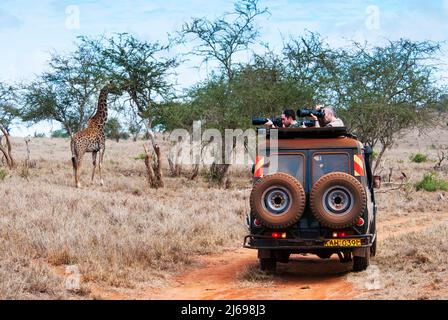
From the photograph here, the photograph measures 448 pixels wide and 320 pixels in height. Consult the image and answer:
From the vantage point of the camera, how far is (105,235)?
12.0 meters

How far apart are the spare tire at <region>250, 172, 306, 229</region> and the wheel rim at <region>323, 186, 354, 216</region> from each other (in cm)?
32

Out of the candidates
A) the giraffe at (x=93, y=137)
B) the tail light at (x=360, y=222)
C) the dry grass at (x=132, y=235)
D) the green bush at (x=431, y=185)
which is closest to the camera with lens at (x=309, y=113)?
the tail light at (x=360, y=222)

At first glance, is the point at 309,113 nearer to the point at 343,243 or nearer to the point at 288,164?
the point at 288,164

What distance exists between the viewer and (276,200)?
30.7 ft

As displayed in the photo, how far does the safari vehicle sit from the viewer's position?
30.2 ft

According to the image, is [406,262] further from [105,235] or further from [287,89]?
[287,89]

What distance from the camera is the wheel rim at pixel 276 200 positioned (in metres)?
9.30

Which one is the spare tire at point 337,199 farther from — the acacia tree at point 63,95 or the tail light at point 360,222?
the acacia tree at point 63,95

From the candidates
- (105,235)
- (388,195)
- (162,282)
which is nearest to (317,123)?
(162,282)

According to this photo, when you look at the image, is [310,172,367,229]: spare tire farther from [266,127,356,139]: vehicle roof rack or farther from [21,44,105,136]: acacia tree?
[21,44,105,136]: acacia tree

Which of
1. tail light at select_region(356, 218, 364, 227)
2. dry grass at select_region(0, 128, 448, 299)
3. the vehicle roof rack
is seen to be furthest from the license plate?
the vehicle roof rack

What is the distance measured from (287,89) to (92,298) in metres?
17.6

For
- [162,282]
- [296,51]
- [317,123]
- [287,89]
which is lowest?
[162,282]

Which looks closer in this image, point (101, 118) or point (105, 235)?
point (105, 235)
